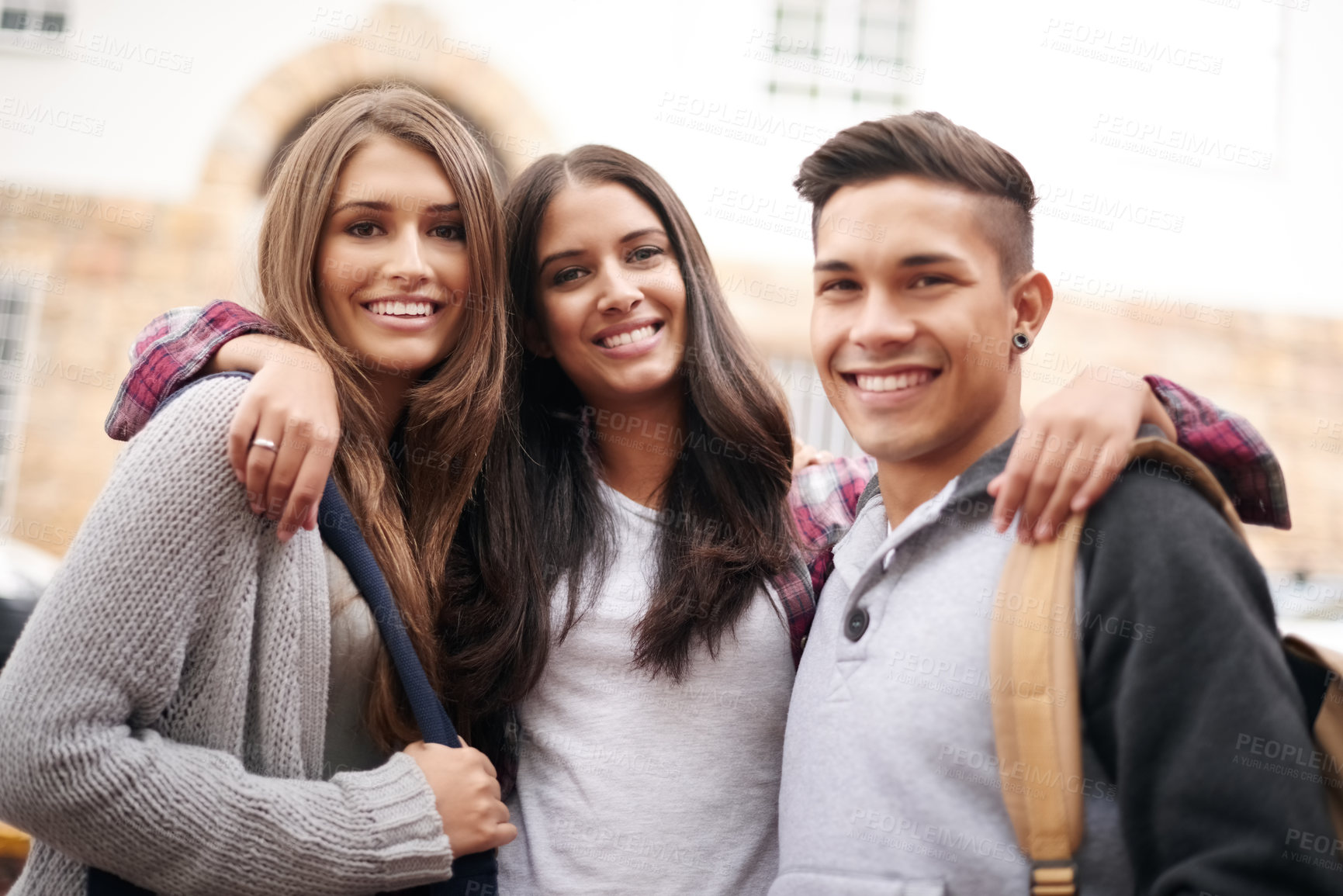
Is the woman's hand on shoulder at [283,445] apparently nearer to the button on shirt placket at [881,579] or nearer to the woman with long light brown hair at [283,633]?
the woman with long light brown hair at [283,633]

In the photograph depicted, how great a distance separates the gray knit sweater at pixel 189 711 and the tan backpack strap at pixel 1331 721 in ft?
4.38

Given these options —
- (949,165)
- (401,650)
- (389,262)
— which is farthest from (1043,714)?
(389,262)

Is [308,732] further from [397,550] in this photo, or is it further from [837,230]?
[837,230]

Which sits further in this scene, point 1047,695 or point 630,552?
point 630,552

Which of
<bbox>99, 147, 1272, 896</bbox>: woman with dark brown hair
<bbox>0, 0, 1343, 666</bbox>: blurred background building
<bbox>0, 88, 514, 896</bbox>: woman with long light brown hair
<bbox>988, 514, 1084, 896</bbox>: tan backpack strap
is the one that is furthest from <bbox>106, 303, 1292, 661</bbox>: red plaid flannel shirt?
<bbox>0, 0, 1343, 666</bbox>: blurred background building

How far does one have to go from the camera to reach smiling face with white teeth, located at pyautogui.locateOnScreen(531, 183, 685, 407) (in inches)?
95.3

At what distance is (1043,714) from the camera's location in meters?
1.44

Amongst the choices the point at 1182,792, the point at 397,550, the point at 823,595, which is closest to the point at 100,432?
the point at 397,550

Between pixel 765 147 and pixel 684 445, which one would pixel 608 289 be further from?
pixel 765 147

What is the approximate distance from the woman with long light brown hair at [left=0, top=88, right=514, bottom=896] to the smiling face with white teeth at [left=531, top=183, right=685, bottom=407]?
228 mm

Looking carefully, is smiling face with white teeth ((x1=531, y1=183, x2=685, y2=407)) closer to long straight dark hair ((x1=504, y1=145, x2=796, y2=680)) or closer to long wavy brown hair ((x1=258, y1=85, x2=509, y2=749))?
long straight dark hair ((x1=504, y1=145, x2=796, y2=680))

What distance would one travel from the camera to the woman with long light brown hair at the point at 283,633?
5.20ft

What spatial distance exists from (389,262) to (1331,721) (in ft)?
5.98

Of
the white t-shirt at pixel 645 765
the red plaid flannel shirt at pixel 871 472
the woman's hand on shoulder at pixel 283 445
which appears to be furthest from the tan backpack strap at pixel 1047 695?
the woman's hand on shoulder at pixel 283 445
